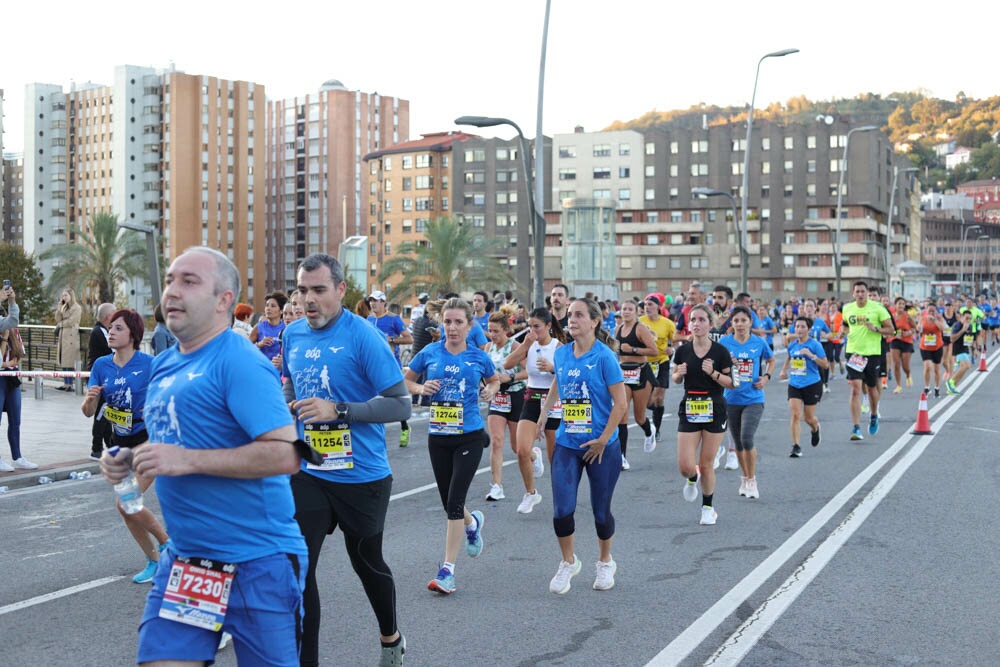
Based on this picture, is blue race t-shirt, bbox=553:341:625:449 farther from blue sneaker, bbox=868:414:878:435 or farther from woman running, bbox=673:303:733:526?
blue sneaker, bbox=868:414:878:435

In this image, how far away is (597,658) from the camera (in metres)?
5.64

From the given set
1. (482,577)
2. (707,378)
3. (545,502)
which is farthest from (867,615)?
(545,502)

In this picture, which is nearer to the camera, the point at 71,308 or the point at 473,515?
the point at 473,515

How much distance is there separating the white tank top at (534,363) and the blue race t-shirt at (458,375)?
2570 mm

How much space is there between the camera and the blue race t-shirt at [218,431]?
3.35 m

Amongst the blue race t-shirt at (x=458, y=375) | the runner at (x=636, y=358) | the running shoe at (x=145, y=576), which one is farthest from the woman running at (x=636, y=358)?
the running shoe at (x=145, y=576)

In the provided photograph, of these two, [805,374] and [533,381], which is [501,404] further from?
[805,374]

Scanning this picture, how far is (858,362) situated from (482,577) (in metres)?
10.5

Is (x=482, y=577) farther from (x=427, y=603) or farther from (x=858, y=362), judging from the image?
(x=858, y=362)

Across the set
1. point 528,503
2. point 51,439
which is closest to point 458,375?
point 528,503

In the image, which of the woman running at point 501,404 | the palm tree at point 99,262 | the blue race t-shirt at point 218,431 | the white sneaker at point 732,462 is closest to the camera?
the blue race t-shirt at point 218,431

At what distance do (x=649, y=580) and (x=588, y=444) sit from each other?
1.09m

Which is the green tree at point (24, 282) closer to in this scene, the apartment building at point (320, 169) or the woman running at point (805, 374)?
the woman running at point (805, 374)

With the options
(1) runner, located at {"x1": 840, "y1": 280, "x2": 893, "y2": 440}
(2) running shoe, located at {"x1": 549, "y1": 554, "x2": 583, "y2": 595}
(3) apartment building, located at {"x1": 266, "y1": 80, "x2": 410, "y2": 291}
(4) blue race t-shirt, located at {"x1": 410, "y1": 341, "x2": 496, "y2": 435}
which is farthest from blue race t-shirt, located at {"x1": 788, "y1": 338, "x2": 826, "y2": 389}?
(3) apartment building, located at {"x1": 266, "y1": 80, "x2": 410, "y2": 291}
